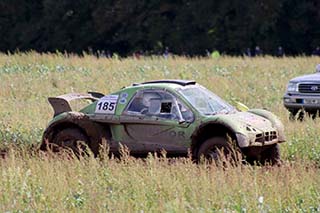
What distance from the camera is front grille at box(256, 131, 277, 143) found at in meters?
12.4

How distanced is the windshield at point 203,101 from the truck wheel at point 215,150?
0.67 meters

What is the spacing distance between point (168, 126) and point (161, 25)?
36079 millimetres

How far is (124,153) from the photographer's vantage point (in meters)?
11.4

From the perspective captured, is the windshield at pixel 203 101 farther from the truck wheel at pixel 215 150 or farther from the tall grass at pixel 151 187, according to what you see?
the tall grass at pixel 151 187

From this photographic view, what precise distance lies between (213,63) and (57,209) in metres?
22.9

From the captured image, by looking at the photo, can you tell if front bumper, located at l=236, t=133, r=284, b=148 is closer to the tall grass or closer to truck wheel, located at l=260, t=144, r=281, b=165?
truck wheel, located at l=260, t=144, r=281, b=165

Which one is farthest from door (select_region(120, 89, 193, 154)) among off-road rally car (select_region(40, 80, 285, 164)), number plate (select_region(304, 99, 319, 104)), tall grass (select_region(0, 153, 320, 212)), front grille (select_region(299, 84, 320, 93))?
front grille (select_region(299, 84, 320, 93))

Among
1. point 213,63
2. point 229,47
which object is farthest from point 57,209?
point 229,47

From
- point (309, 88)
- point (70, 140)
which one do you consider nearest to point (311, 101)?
point (309, 88)

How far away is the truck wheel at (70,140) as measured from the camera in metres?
13.2

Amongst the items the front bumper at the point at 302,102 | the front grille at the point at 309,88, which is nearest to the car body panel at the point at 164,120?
the front bumper at the point at 302,102

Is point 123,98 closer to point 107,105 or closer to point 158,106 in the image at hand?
point 107,105

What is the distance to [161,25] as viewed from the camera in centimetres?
4859

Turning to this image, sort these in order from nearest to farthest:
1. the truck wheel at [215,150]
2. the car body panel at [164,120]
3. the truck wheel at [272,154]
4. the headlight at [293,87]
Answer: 1. the truck wheel at [215,150]
2. the car body panel at [164,120]
3. the truck wheel at [272,154]
4. the headlight at [293,87]
